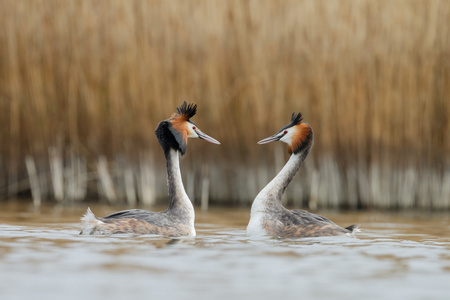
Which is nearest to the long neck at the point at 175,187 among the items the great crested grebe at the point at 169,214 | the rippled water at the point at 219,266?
the great crested grebe at the point at 169,214

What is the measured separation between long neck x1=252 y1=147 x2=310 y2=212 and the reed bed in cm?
223

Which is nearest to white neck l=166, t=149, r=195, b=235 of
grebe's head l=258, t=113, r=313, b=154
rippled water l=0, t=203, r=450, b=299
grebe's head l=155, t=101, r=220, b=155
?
grebe's head l=155, t=101, r=220, b=155

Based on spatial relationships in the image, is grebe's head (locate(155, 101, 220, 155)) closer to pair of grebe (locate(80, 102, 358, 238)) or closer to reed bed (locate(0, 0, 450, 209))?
pair of grebe (locate(80, 102, 358, 238))

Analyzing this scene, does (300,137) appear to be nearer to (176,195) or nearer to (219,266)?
(176,195)

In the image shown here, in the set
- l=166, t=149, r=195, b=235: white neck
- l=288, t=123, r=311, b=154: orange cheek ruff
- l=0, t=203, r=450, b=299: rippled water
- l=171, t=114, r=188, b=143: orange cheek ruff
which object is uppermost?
l=171, t=114, r=188, b=143: orange cheek ruff

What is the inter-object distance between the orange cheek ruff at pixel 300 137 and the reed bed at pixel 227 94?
2241 millimetres

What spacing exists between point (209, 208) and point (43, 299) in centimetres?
584

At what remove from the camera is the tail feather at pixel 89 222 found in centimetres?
709

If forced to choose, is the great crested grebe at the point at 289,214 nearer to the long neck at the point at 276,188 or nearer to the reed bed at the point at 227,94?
the long neck at the point at 276,188

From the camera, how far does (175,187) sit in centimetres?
804

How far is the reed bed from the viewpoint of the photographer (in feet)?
33.9

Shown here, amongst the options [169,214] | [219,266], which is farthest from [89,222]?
[219,266]

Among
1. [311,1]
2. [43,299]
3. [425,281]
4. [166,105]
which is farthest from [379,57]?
[43,299]

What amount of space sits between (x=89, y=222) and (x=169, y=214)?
868 millimetres
